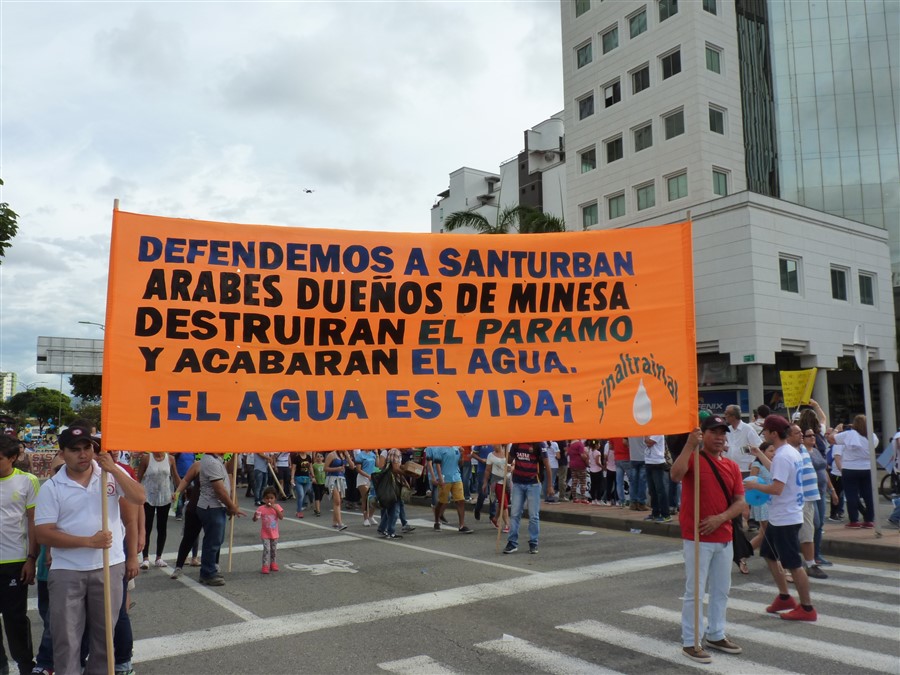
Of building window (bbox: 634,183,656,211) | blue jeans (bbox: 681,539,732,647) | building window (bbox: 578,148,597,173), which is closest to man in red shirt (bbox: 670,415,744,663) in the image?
blue jeans (bbox: 681,539,732,647)

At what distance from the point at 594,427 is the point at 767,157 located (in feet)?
124

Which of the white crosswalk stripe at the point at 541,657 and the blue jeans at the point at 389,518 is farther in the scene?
the blue jeans at the point at 389,518

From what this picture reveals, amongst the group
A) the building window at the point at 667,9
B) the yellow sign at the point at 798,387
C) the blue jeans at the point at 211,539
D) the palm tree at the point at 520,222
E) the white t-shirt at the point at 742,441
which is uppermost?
the building window at the point at 667,9

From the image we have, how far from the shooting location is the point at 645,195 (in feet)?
113

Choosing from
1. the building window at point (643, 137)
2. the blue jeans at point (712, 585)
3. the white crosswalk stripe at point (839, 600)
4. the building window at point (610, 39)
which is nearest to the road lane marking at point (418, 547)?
the white crosswalk stripe at point (839, 600)

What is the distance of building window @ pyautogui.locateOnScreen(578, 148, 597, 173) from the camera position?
37.3 metres

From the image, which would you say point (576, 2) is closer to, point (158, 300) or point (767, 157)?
point (767, 157)

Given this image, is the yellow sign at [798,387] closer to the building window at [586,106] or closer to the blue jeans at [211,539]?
the blue jeans at [211,539]

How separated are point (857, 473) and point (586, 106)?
29.5 meters

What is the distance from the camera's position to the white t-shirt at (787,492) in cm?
697

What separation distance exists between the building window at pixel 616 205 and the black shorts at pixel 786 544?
29.7m

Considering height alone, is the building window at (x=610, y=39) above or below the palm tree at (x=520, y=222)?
above

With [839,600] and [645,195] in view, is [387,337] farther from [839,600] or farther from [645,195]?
[645,195]

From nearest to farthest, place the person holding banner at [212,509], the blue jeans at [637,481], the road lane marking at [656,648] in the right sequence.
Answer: the road lane marking at [656,648]
the person holding banner at [212,509]
the blue jeans at [637,481]
